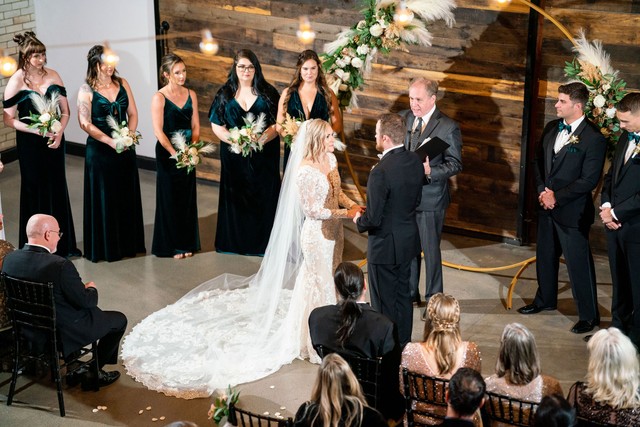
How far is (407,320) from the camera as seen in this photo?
6.77 m

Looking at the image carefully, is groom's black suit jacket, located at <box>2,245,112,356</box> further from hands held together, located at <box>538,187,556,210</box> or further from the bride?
hands held together, located at <box>538,187,556,210</box>

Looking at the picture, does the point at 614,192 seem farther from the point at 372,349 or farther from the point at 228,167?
the point at 228,167

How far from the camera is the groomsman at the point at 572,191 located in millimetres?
6871

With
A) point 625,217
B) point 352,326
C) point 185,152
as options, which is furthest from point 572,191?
point 185,152

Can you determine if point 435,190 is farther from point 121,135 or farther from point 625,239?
point 121,135

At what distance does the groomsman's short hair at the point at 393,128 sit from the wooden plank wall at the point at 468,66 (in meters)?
2.71

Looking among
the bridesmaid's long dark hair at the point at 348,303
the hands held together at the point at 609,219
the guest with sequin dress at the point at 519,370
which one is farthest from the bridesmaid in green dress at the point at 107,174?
the guest with sequin dress at the point at 519,370

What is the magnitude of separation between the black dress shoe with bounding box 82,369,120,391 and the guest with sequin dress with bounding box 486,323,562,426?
2.94 metres

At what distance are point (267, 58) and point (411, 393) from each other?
587cm

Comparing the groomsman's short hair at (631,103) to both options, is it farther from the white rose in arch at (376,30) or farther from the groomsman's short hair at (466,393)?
the groomsman's short hair at (466,393)

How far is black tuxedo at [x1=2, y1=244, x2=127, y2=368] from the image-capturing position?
5.98 metres

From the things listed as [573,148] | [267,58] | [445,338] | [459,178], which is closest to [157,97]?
[267,58]

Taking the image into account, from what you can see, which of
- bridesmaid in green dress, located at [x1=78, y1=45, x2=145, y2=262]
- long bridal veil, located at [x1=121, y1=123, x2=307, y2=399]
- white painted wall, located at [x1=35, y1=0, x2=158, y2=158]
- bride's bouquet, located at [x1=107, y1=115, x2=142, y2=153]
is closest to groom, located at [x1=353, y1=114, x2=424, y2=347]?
long bridal veil, located at [x1=121, y1=123, x2=307, y2=399]

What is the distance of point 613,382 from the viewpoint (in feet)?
14.8
